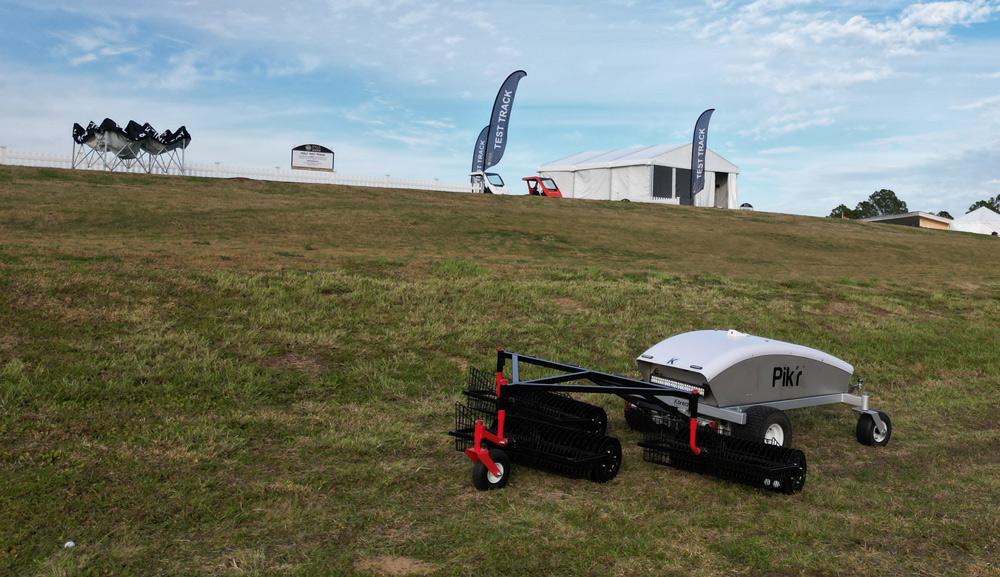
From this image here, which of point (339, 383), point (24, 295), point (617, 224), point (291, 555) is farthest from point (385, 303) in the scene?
point (617, 224)

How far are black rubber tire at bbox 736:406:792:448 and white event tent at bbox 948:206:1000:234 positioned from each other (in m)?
58.3

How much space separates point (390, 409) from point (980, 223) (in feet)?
199

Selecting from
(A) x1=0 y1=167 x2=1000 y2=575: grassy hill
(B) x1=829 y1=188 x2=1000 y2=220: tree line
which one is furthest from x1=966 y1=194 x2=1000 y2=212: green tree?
(A) x1=0 y1=167 x2=1000 y2=575: grassy hill

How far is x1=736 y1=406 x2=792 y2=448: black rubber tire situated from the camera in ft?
20.2

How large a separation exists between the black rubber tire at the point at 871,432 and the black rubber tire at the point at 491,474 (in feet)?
13.2

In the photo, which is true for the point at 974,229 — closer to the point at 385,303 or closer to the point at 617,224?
the point at 617,224

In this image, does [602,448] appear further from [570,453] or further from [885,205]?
[885,205]

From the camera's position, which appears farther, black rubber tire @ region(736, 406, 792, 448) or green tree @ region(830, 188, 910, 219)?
green tree @ region(830, 188, 910, 219)

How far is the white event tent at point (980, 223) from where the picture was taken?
53906 millimetres

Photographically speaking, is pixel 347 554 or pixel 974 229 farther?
pixel 974 229

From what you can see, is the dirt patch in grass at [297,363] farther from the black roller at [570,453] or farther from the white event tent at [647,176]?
the white event tent at [647,176]

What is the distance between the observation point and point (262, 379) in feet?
25.6

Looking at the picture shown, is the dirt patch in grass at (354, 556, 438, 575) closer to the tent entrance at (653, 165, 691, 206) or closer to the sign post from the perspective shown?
the sign post

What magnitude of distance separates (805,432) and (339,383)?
17.2ft
